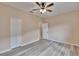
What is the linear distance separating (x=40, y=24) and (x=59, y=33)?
91.1 inches

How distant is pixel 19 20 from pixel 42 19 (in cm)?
377

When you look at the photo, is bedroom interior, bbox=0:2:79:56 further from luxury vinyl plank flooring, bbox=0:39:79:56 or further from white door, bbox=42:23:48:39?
white door, bbox=42:23:48:39

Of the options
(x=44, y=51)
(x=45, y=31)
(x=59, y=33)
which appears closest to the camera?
(x=44, y=51)

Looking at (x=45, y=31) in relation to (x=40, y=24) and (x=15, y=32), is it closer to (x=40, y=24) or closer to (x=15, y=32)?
(x=40, y=24)

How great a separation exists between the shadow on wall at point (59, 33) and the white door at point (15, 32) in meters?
3.25

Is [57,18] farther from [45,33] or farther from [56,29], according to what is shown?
[45,33]

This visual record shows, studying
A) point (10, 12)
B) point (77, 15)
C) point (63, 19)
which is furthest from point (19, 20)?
point (77, 15)

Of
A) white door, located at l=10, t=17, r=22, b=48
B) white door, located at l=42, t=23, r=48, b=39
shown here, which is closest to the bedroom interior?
white door, located at l=10, t=17, r=22, b=48

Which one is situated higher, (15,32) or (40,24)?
(40,24)

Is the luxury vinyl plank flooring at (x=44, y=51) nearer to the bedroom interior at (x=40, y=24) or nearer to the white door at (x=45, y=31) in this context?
the bedroom interior at (x=40, y=24)

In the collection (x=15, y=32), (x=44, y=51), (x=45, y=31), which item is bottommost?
(x=44, y=51)

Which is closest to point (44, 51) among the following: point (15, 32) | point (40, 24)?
point (15, 32)

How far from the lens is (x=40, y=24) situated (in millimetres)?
8336

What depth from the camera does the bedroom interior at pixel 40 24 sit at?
3984mm
